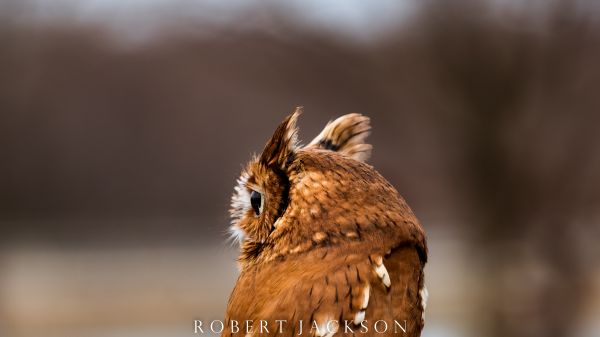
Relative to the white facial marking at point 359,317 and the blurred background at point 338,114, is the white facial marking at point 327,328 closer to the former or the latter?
the white facial marking at point 359,317

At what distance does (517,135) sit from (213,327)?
3.26 metres

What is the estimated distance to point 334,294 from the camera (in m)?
1.61

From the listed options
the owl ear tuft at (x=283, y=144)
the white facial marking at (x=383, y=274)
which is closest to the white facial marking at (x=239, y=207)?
the owl ear tuft at (x=283, y=144)

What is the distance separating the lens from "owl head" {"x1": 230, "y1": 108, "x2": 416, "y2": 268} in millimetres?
1686

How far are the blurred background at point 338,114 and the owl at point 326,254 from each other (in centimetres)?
45

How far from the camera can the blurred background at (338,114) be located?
4.77 meters

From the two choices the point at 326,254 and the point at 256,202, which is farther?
the point at 256,202

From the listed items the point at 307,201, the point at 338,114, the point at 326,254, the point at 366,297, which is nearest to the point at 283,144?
the point at 307,201

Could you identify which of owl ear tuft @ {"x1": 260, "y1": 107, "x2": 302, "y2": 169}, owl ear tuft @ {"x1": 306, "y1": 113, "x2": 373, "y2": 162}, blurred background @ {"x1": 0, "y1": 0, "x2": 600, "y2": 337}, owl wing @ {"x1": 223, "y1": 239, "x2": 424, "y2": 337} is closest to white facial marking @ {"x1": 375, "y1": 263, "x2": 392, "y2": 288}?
owl wing @ {"x1": 223, "y1": 239, "x2": 424, "y2": 337}

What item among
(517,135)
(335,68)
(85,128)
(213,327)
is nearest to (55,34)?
(85,128)

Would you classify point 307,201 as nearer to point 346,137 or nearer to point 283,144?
point 283,144

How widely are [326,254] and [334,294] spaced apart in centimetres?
9

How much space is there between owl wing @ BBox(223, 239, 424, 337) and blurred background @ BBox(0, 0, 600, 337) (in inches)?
20.6

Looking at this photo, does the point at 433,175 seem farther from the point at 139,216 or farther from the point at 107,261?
the point at 107,261
